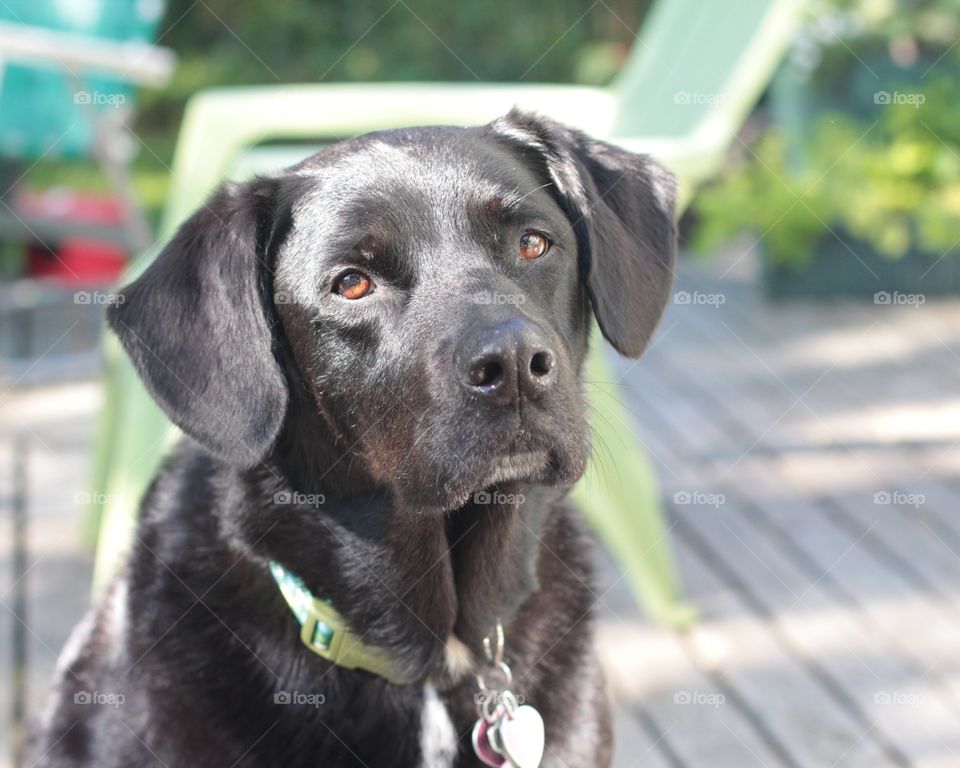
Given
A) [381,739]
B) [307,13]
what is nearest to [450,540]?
[381,739]

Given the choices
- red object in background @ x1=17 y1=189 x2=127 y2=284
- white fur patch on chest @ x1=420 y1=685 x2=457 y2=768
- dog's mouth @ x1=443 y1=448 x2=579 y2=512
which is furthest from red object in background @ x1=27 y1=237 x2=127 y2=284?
dog's mouth @ x1=443 y1=448 x2=579 y2=512

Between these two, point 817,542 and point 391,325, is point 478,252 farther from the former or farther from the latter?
point 817,542

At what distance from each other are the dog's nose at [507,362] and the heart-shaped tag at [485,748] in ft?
1.87

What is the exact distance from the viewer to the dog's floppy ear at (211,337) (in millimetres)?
1830

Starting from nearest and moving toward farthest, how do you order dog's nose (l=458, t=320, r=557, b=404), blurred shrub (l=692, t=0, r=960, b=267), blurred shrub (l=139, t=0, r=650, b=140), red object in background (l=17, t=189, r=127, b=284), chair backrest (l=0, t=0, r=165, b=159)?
dog's nose (l=458, t=320, r=557, b=404) → blurred shrub (l=692, t=0, r=960, b=267) → chair backrest (l=0, t=0, r=165, b=159) → red object in background (l=17, t=189, r=127, b=284) → blurred shrub (l=139, t=0, r=650, b=140)

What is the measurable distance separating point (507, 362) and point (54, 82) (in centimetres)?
455

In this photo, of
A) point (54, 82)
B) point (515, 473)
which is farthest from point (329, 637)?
point (54, 82)

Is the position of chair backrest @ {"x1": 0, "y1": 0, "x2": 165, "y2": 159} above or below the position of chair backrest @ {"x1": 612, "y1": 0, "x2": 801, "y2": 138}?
below

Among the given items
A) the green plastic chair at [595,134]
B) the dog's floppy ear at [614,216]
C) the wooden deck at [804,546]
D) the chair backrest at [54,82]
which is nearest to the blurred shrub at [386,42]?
the chair backrest at [54,82]

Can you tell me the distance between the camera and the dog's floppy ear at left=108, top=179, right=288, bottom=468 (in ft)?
6.00

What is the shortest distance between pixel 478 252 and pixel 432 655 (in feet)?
2.18

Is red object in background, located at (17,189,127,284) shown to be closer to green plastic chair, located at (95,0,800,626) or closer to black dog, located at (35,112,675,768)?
green plastic chair, located at (95,0,800,626)

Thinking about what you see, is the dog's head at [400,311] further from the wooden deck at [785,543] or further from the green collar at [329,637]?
the wooden deck at [785,543]

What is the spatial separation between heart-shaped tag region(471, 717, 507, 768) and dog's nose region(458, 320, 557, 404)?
571 mm
